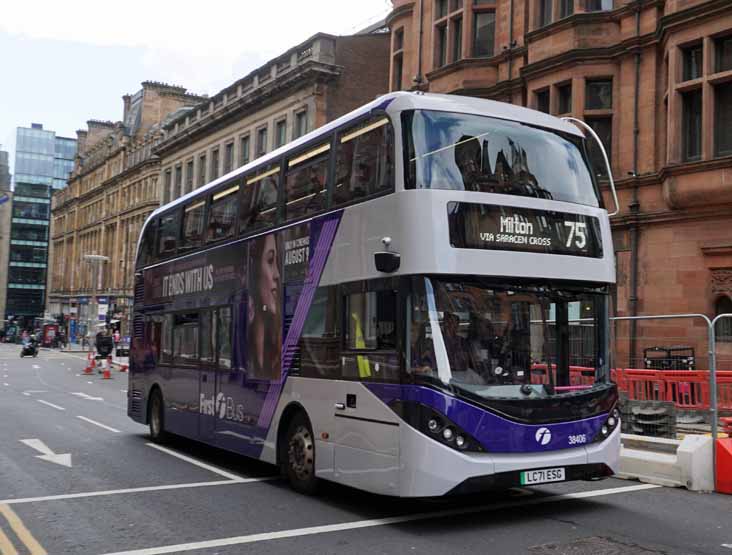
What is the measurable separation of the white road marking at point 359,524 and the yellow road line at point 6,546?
0.91 metres

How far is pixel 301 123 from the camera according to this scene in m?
44.1

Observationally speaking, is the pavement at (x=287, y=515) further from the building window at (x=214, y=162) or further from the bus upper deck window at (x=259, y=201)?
the building window at (x=214, y=162)

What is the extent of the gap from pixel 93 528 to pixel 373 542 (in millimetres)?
2710

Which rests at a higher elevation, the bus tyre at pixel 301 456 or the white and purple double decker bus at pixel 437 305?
the white and purple double decker bus at pixel 437 305

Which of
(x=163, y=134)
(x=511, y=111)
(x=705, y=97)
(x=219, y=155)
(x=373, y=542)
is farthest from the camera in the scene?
(x=163, y=134)

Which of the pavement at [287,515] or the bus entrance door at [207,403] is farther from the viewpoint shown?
the bus entrance door at [207,403]

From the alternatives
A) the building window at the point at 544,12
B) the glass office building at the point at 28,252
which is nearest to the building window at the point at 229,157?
the building window at the point at 544,12

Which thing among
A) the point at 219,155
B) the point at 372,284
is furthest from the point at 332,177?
the point at 219,155

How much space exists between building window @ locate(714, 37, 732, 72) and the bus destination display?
41.2ft

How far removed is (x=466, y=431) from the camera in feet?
25.2

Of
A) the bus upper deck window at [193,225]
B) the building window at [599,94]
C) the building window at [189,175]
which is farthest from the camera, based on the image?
the building window at [189,175]

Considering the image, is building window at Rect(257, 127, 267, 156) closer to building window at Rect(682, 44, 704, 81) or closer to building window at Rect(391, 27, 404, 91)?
building window at Rect(391, 27, 404, 91)

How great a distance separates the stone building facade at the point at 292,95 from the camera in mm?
42875

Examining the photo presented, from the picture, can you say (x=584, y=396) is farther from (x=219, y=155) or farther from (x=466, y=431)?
(x=219, y=155)
